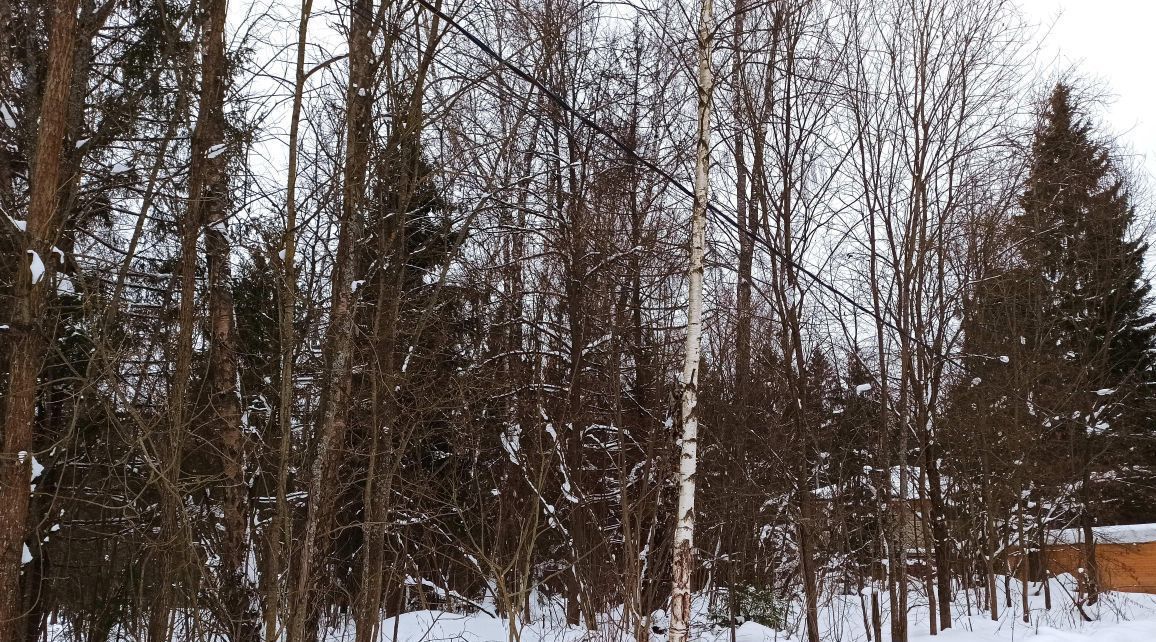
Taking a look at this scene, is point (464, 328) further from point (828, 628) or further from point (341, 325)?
point (828, 628)

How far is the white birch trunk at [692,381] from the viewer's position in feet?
19.2

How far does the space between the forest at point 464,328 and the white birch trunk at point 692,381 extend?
4 centimetres

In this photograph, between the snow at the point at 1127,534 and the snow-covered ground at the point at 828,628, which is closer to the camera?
the snow-covered ground at the point at 828,628

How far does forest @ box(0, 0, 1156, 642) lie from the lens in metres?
7.18

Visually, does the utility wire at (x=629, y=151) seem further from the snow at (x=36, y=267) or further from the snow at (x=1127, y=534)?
the snow at (x=1127, y=534)

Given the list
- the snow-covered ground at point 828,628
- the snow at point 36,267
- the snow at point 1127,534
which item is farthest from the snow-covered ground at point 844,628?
the snow at point 36,267

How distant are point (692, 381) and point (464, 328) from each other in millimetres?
5906

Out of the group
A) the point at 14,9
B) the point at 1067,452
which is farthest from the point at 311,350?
the point at 1067,452

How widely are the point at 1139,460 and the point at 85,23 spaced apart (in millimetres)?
23205

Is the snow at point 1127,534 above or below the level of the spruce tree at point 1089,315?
below

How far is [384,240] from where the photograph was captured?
830cm

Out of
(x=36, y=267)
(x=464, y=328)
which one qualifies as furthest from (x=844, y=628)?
(x=36, y=267)

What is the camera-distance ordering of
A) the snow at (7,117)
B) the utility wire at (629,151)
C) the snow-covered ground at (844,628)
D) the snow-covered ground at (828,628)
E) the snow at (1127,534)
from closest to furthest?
the utility wire at (629,151)
the snow at (7,117)
the snow-covered ground at (828,628)
the snow-covered ground at (844,628)
the snow at (1127,534)

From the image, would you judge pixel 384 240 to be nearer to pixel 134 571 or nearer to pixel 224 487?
pixel 224 487
